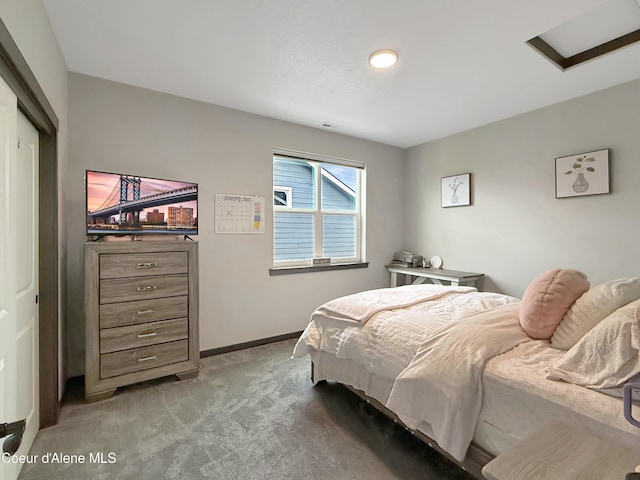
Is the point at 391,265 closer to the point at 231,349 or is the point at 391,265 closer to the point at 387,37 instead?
the point at 231,349

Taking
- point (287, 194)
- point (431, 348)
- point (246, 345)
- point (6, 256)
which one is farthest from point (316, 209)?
point (6, 256)

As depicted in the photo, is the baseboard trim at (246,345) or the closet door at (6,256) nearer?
the closet door at (6,256)

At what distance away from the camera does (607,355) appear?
1183 millimetres

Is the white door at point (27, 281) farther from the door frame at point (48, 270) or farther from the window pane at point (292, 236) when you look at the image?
the window pane at point (292, 236)

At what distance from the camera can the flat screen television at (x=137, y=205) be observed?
2.29m

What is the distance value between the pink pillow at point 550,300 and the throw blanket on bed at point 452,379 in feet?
0.26

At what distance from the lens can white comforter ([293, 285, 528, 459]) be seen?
137cm

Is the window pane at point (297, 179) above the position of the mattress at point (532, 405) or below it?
above

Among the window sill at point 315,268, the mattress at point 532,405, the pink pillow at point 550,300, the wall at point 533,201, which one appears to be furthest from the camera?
the window sill at point 315,268

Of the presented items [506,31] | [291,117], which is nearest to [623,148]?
[506,31]

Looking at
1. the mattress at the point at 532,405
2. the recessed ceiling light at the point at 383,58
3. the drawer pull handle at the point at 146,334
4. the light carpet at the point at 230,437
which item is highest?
the recessed ceiling light at the point at 383,58

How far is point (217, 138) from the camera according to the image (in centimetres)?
314

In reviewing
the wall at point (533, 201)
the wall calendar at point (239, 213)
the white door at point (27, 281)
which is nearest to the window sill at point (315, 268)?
the wall calendar at point (239, 213)

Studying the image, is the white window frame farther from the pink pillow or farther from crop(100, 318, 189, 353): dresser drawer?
the pink pillow
